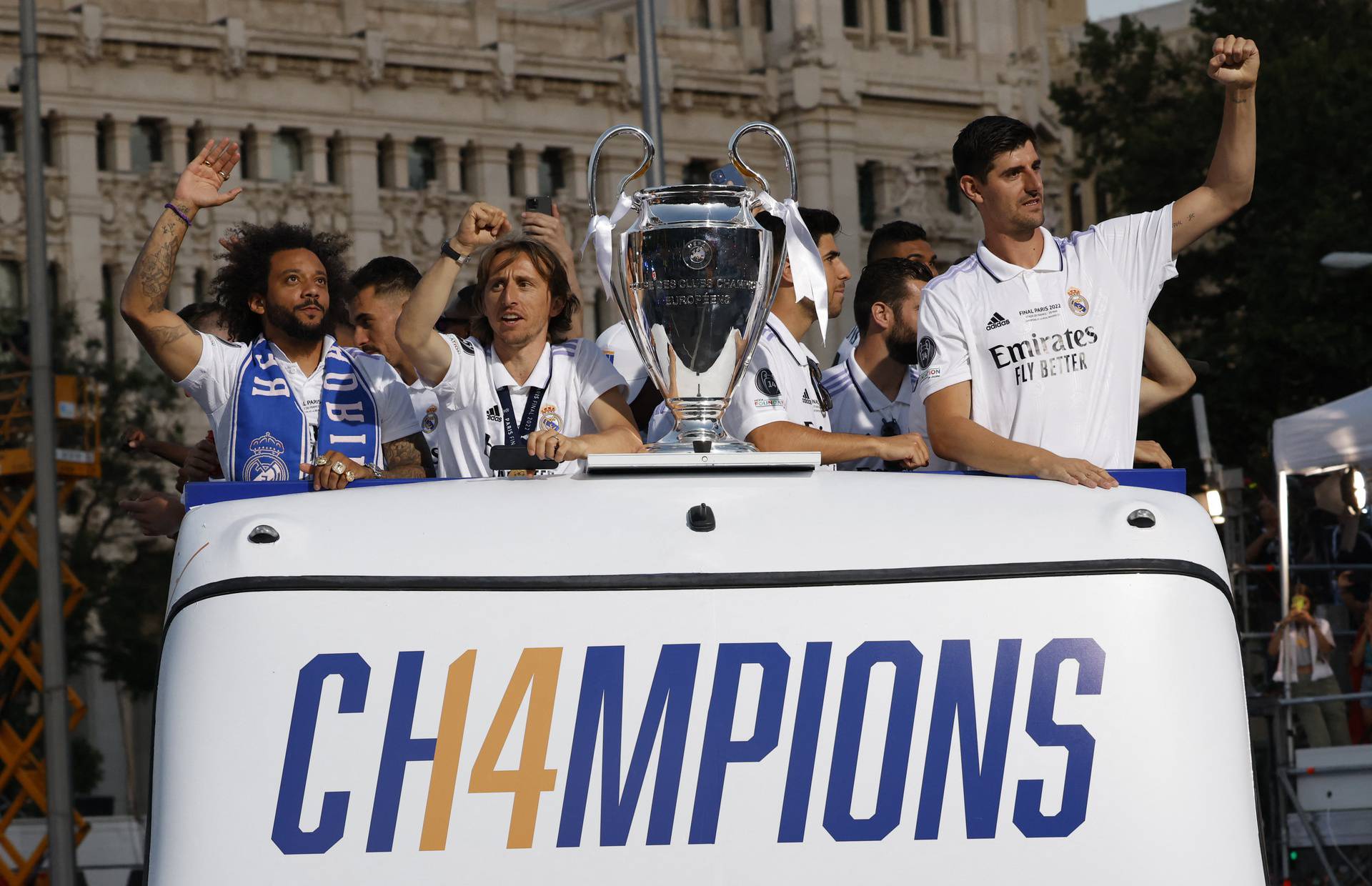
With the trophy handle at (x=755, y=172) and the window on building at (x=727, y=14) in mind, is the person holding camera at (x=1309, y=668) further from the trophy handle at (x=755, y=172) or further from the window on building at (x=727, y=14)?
the window on building at (x=727, y=14)

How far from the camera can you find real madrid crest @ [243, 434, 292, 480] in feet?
19.9

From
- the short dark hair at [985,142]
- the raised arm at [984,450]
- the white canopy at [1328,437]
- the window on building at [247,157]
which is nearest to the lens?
the raised arm at [984,450]

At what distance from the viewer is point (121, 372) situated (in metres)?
39.0

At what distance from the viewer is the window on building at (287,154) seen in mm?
52625

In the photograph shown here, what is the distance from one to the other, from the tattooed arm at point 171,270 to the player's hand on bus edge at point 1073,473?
87.4 inches

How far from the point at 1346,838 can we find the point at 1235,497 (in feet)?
18.0

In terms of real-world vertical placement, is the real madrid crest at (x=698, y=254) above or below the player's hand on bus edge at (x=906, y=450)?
above

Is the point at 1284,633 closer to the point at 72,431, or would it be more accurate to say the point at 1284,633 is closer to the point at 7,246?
the point at 72,431

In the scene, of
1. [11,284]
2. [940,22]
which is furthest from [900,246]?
[940,22]

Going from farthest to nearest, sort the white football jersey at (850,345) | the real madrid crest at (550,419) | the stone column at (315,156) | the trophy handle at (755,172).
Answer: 1. the stone column at (315,156)
2. the white football jersey at (850,345)
3. the real madrid crest at (550,419)
4. the trophy handle at (755,172)

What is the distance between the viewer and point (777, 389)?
6.00 m

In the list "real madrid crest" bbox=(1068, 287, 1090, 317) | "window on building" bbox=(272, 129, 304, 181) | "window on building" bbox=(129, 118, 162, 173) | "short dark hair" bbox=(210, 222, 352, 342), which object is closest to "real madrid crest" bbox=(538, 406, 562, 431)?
"short dark hair" bbox=(210, 222, 352, 342)

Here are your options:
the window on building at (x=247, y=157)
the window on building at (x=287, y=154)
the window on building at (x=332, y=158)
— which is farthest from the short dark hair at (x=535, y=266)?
the window on building at (x=332, y=158)

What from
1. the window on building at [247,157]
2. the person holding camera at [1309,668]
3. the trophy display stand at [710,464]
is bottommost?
the person holding camera at [1309,668]
